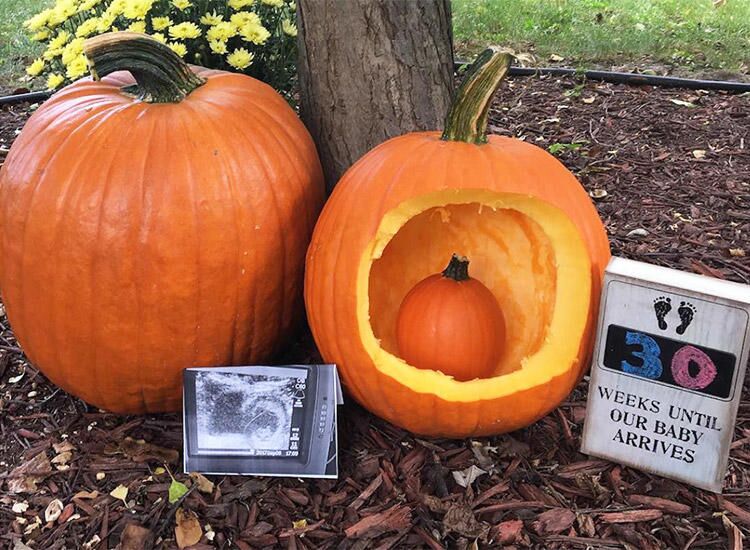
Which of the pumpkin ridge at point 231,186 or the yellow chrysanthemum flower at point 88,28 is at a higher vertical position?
the yellow chrysanthemum flower at point 88,28

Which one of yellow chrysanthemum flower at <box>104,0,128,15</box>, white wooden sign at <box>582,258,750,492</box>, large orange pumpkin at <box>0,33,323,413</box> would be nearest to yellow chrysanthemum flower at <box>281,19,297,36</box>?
yellow chrysanthemum flower at <box>104,0,128,15</box>

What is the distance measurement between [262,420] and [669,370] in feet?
2.82

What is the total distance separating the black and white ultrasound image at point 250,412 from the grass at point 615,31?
139 inches

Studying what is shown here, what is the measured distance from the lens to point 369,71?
2.07 m

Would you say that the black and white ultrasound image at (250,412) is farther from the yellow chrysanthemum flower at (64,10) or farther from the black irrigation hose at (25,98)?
the black irrigation hose at (25,98)

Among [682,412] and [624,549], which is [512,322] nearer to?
[682,412]

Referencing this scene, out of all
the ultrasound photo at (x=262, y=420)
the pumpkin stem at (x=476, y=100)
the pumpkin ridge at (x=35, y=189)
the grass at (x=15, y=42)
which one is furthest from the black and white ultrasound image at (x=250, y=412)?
the grass at (x=15, y=42)

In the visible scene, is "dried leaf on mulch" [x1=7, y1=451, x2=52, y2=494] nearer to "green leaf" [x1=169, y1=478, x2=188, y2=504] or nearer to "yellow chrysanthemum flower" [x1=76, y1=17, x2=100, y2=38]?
"green leaf" [x1=169, y1=478, x2=188, y2=504]

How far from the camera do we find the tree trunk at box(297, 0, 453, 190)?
2.03 meters

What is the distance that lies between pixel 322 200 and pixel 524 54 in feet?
10.8

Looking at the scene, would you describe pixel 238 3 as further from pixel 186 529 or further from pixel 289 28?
pixel 186 529

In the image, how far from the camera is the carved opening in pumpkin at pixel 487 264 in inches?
72.0

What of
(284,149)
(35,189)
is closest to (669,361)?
(284,149)

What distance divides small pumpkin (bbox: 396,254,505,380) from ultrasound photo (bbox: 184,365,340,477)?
0.20 m
